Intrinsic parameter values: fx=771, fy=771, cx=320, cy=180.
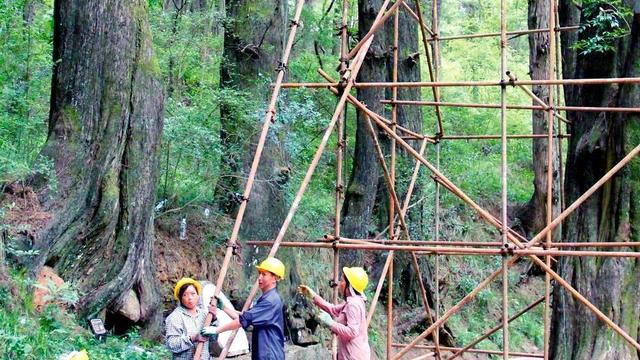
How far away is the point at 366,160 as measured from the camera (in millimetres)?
12562

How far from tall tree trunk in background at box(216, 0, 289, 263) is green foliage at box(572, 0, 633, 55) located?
441cm

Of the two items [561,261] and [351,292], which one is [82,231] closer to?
[351,292]

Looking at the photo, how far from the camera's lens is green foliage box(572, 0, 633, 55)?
8180mm

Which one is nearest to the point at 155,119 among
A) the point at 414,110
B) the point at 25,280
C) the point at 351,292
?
the point at 25,280

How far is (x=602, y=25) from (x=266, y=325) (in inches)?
200

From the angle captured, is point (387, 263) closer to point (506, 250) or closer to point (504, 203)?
point (506, 250)

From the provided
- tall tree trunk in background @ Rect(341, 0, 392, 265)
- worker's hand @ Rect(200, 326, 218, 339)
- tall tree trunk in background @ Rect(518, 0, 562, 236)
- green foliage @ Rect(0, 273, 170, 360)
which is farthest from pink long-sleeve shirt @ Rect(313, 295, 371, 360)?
tall tree trunk in background @ Rect(518, 0, 562, 236)

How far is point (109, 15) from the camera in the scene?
8.63m

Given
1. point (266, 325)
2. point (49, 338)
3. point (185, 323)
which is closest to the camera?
point (266, 325)

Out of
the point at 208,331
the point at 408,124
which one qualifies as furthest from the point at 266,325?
the point at 408,124

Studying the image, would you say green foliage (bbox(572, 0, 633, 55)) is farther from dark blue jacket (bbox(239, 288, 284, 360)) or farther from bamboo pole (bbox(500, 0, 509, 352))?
dark blue jacket (bbox(239, 288, 284, 360))

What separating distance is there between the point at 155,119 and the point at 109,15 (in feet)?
4.13

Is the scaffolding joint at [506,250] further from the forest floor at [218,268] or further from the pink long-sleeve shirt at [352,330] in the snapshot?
the forest floor at [218,268]

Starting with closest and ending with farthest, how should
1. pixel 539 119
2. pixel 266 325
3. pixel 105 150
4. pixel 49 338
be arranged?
pixel 266 325
pixel 49 338
pixel 105 150
pixel 539 119
